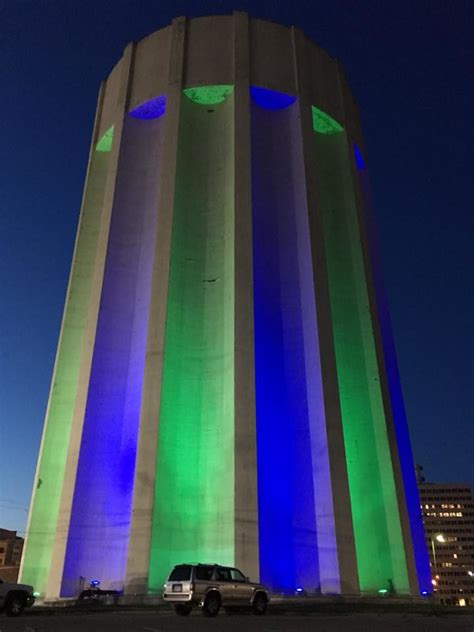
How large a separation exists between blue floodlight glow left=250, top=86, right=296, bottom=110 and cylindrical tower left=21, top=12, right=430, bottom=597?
114 millimetres

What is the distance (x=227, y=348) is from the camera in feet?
80.0

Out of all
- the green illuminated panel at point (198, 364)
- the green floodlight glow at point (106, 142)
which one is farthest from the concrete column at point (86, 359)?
the green illuminated panel at point (198, 364)

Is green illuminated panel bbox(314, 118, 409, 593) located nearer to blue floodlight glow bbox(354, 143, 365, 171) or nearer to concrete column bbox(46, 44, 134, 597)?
blue floodlight glow bbox(354, 143, 365, 171)

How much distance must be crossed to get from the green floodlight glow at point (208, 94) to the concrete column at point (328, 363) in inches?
161

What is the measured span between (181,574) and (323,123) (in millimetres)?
26654

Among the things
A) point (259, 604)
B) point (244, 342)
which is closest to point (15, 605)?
point (259, 604)

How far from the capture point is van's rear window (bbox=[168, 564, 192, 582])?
14.9 meters

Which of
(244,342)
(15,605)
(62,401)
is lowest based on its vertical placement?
(15,605)

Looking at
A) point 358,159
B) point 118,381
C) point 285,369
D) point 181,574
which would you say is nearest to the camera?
point 181,574

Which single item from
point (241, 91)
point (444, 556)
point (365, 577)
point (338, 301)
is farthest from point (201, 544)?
point (444, 556)

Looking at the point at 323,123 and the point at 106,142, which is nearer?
the point at 323,123

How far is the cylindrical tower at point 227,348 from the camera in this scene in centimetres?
2222

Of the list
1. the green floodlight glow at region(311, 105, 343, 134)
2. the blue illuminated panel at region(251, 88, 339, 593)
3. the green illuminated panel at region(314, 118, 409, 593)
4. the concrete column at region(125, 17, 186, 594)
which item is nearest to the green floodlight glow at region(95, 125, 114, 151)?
the concrete column at region(125, 17, 186, 594)

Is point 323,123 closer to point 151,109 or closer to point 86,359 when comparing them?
point 151,109
